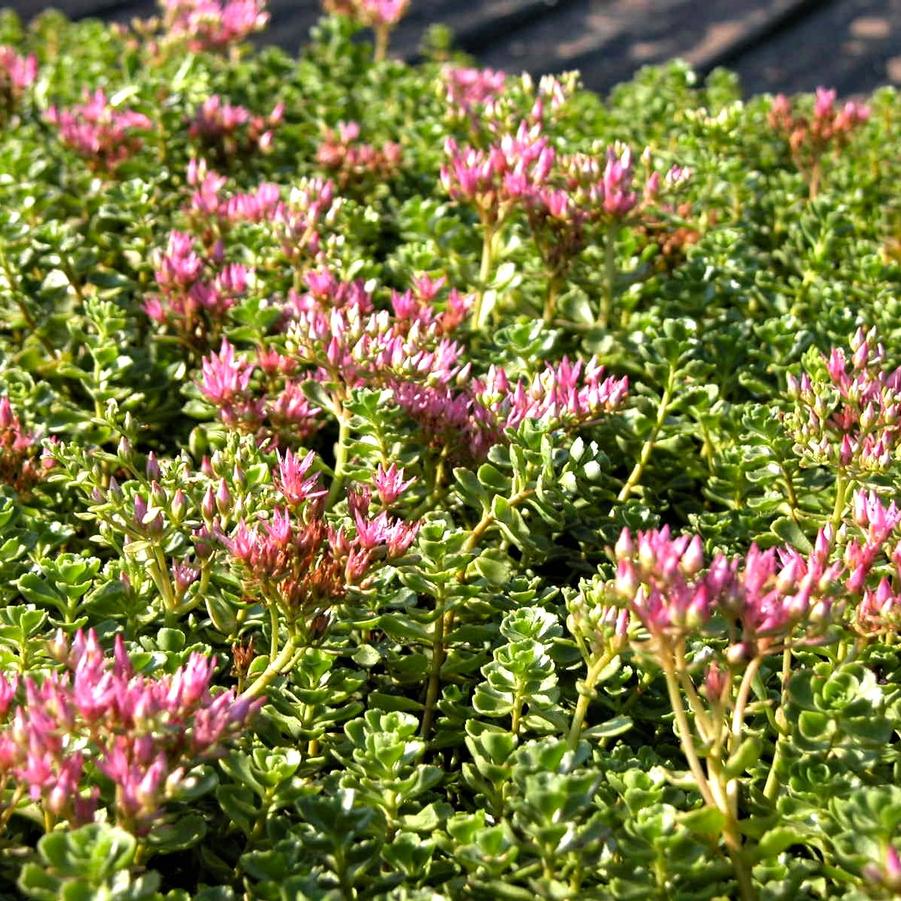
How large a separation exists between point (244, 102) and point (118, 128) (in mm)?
684

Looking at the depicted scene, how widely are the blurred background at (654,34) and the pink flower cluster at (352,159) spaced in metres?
2.50

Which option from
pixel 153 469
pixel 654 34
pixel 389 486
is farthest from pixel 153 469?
pixel 654 34

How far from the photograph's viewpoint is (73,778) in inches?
54.0

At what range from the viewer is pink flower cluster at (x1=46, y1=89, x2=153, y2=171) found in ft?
9.89

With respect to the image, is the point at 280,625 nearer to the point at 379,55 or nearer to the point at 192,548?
the point at 192,548

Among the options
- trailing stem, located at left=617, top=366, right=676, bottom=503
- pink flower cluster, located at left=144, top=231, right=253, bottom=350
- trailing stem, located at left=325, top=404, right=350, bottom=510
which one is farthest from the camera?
pink flower cluster, located at left=144, top=231, right=253, bottom=350

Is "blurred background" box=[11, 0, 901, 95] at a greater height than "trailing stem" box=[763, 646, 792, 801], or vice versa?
"blurred background" box=[11, 0, 901, 95]

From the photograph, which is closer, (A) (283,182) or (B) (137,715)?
(B) (137,715)

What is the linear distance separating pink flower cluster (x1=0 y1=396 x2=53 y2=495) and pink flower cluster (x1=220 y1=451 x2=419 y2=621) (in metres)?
0.58

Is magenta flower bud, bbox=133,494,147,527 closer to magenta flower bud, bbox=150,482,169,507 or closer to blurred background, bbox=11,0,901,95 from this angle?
magenta flower bud, bbox=150,482,169,507

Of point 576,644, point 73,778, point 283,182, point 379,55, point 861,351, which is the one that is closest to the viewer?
point 73,778

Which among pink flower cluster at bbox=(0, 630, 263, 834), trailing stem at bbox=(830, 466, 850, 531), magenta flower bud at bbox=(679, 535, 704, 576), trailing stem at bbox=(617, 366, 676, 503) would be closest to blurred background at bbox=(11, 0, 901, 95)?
trailing stem at bbox=(617, 366, 676, 503)

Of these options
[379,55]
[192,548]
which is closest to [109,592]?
[192,548]

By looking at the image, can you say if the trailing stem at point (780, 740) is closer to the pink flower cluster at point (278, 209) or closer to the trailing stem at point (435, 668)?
the trailing stem at point (435, 668)
